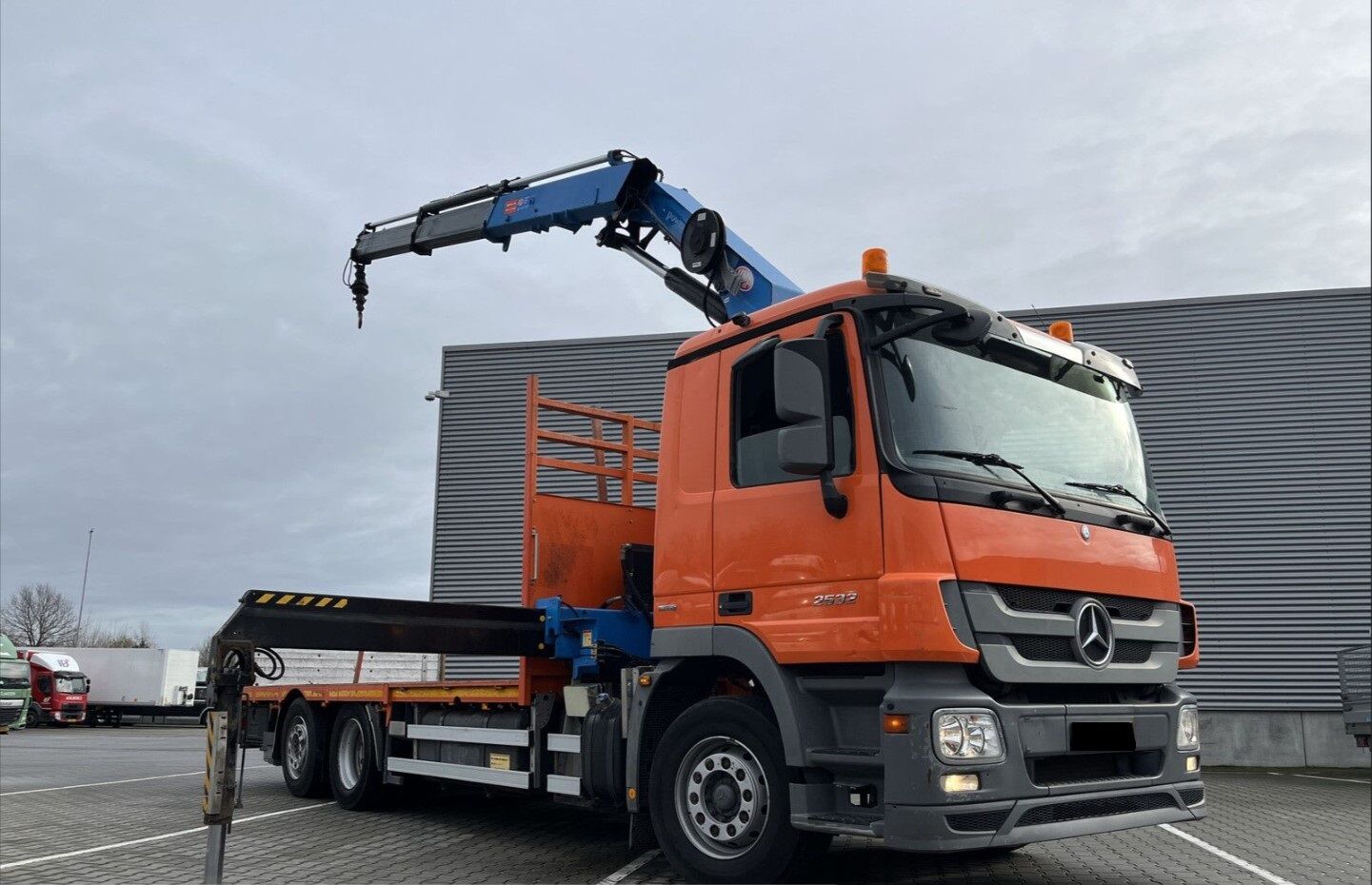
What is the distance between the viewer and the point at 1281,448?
1664 centimetres

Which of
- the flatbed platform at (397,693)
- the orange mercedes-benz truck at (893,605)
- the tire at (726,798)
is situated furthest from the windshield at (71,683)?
the tire at (726,798)

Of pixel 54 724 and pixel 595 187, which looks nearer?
pixel 595 187

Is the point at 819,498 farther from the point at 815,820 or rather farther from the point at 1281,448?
the point at 1281,448

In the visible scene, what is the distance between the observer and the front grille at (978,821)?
4438 mm

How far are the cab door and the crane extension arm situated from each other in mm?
638

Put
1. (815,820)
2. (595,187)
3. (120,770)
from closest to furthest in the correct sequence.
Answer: (815,820) < (595,187) < (120,770)

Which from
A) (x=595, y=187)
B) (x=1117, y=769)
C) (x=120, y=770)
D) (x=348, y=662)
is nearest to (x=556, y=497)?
(x=595, y=187)

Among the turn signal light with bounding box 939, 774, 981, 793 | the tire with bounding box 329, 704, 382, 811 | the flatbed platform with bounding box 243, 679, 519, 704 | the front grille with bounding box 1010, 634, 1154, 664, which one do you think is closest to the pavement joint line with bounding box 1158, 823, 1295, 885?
the front grille with bounding box 1010, 634, 1154, 664


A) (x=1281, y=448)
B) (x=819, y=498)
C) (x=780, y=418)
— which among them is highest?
(x=1281, y=448)

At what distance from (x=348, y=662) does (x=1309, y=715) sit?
13.8 metres

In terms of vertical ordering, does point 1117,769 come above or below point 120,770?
above

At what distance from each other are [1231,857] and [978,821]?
3.75 metres

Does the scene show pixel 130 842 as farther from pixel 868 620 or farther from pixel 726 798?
pixel 868 620

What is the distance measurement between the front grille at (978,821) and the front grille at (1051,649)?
0.71 meters
